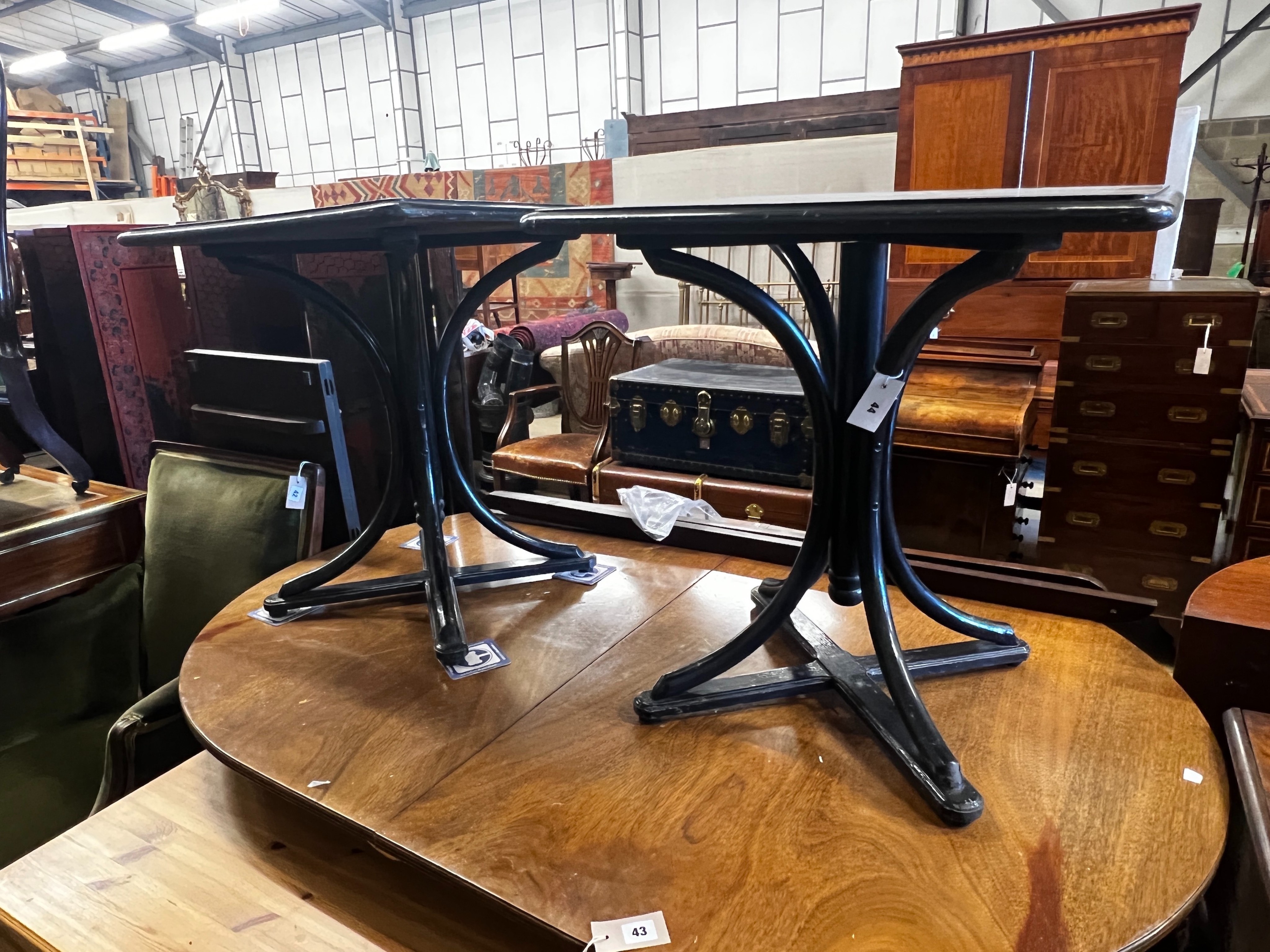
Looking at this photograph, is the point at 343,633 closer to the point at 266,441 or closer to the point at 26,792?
the point at 266,441

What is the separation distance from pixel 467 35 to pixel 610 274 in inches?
206

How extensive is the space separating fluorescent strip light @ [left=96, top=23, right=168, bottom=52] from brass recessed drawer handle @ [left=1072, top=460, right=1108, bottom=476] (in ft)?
39.1

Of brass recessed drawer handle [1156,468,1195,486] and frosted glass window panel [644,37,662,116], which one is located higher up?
frosted glass window panel [644,37,662,116]

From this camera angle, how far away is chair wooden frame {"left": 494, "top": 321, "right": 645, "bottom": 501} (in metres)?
3.11

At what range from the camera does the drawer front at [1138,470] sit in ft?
7.27

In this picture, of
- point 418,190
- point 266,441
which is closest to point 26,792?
point 266,441

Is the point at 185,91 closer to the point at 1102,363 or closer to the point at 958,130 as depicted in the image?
the point at 958,130

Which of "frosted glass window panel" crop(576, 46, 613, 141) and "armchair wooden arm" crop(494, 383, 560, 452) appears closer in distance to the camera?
"armchair wooden arm" crop(494, 383, 560, 452)

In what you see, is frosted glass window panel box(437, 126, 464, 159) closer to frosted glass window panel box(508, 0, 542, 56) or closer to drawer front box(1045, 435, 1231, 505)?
frosted glass window panel box(508, 0, 542, 56)

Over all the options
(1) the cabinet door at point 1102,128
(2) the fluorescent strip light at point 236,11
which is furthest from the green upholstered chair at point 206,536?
(2) the fluorescent strip light at point 236,11

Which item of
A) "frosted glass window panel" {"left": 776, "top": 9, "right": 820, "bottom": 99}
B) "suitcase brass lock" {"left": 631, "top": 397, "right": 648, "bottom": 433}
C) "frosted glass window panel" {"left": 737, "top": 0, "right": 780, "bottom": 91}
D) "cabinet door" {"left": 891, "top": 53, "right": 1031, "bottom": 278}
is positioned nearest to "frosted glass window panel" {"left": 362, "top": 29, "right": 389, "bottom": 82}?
"frosted glass window panel" {"left": 737, "top": 0, "right": 780, "bottom": 91}

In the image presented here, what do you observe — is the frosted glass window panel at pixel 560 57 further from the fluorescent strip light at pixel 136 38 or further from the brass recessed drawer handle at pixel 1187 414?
the brass recessed drawer handle at pixel 1187 414

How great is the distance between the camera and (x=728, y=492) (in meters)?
2.60

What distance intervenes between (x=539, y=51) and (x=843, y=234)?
379 inches
